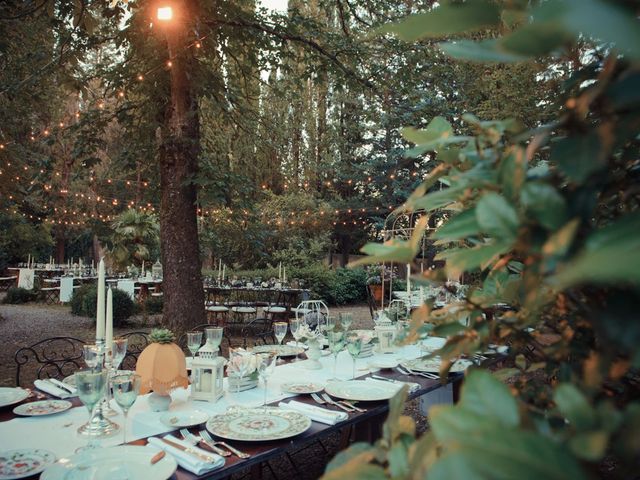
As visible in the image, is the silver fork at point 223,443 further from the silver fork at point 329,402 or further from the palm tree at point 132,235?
the palm tree at point 132,235

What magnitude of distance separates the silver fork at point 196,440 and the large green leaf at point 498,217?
1371 mm

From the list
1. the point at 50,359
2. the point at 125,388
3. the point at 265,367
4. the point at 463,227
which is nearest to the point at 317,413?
the point at 265,367

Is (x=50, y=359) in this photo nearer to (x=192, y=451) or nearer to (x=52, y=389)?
(x=52, y=389)

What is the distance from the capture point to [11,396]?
6.73ft

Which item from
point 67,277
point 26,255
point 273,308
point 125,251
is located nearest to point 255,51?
point 273,308

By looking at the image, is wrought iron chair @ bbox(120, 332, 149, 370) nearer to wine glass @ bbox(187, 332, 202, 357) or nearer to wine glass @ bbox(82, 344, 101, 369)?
wine glass @ bbox(187, 332, 202, 357)

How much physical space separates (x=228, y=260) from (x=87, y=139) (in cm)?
869

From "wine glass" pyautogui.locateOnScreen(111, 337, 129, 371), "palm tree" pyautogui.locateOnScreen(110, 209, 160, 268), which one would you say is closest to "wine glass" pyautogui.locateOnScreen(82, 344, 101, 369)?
"wine glass" pyautogui.locateOnScreen(111, 337, 129, 371)

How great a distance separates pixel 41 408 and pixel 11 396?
0.24 metres

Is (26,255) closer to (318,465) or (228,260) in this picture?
(228,260)

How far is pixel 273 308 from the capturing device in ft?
29.0

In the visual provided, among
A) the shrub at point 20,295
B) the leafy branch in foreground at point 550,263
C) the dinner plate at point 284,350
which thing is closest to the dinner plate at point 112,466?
the leafy branch in foreground at point 550,263

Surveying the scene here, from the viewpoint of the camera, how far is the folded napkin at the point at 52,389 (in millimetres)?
2133

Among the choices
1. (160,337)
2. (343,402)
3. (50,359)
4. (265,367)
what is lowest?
(50,359)
